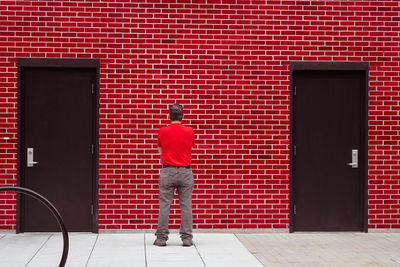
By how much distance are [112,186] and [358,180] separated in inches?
149

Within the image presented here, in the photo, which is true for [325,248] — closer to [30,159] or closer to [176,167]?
[176,167]

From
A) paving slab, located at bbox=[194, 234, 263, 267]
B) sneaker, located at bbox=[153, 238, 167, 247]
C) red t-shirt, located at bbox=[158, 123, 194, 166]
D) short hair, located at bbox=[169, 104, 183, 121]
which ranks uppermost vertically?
short hair, located at bbox=[169, 104, 183, 121]

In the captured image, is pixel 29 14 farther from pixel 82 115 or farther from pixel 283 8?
pixel 283 8

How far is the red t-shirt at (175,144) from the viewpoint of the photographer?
23.9 ft

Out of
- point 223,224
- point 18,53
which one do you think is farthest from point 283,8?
point 18,53

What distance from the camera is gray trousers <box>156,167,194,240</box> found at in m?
7.29

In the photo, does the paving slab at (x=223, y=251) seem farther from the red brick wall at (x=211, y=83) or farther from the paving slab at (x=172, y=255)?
the red brick wall at (x=211, y=83)

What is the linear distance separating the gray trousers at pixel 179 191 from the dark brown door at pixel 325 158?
2.18 m

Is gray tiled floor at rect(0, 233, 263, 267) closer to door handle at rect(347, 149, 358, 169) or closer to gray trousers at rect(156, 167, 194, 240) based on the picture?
gray trousers at rect(156, 167, 194, 240)

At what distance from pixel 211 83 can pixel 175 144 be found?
5.61ft

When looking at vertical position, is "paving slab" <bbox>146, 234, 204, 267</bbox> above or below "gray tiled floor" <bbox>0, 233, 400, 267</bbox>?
above

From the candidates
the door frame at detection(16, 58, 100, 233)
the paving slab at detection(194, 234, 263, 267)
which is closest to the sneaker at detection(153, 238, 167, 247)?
the paving slab at detection(194, 234, 263, 267)

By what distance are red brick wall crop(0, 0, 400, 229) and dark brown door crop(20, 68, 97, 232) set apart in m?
0.23

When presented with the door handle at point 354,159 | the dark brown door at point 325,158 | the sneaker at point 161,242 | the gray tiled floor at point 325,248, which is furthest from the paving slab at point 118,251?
the door handle at point 354,159
